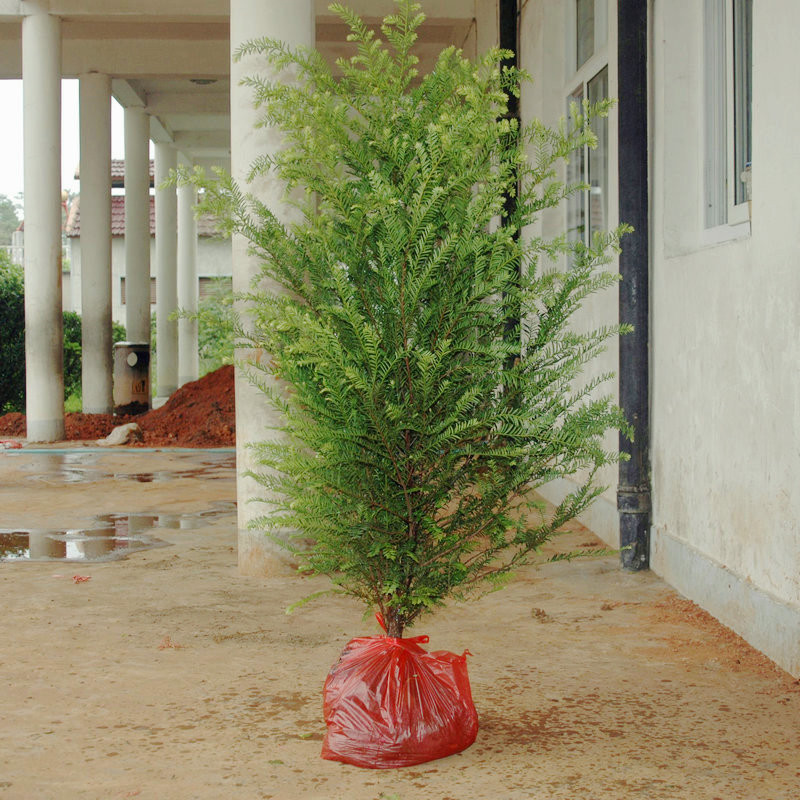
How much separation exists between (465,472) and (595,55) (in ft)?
17.9

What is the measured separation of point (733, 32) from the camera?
5.64 metres

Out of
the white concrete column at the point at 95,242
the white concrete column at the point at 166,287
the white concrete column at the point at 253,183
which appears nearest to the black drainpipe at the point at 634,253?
the white concrete column at the point at 253,183

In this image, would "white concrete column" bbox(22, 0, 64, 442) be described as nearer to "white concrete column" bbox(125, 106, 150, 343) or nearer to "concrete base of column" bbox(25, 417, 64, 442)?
"concrete base of column" bbox(25, 417, 64, 442)

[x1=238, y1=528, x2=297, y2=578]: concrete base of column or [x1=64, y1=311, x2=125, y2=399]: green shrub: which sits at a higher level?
[x1=64, y1=311, x2=125, y2=399]: green shrub

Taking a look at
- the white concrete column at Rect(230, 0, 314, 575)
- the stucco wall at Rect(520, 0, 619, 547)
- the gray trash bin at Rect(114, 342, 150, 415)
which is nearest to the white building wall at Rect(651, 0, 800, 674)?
the stucco wall at Rect(520, 0, 619, 547)

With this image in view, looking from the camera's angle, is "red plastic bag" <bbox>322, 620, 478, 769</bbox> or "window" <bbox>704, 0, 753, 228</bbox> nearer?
"red plastic bag" <bbox>322, 620, 478, 769</bbox>

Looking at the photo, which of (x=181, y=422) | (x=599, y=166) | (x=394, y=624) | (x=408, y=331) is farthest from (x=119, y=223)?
(x=408, y=331)

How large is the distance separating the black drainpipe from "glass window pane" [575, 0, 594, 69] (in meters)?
2.14

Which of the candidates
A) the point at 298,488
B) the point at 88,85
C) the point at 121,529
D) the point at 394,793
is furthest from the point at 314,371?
the point at 88,85

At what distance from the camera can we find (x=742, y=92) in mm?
5590

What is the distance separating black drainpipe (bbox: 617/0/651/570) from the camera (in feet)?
20.9

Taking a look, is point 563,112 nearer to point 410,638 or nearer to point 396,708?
→ point 410,638

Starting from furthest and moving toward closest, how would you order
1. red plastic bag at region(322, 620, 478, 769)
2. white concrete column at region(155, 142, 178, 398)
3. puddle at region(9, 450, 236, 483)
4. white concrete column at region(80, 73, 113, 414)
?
white concrete column at region(155, 142, 178, 398) < white concrete column at region(80, 73, 113, 414) < puddle at region(9, 450, 236, 483) < red plastic bag at region(322, 620, 478, 769)

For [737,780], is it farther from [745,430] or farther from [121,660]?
[121,660]
